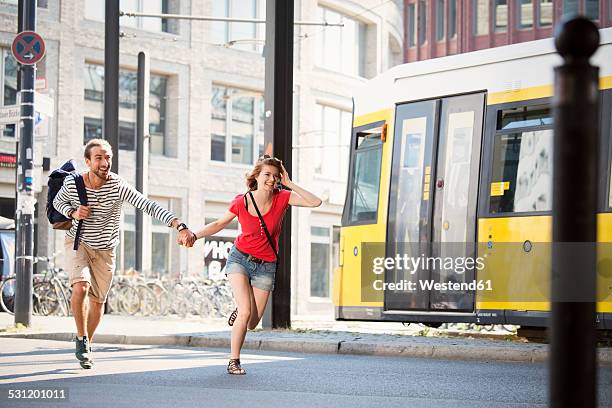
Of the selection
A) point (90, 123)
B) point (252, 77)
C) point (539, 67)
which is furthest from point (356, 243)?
point (252, 77)

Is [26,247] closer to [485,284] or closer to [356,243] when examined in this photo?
[356,243]

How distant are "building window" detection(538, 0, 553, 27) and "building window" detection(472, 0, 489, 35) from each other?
8.12 ft

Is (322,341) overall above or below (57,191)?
below

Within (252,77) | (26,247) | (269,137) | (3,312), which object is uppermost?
(252,77)

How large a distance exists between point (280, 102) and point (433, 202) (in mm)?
2654

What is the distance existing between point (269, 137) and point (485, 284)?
12.3ft

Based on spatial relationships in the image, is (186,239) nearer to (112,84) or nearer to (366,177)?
(366,177)

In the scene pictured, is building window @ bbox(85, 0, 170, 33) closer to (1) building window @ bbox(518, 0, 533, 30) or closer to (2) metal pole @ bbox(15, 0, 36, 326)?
(1) building window @ bbox(518, 0, 533, 30)

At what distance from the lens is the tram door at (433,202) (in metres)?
14.9

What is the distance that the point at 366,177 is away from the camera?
16.6 meters

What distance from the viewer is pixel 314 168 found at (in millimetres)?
41969

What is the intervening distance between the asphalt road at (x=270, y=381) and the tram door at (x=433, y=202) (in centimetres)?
243

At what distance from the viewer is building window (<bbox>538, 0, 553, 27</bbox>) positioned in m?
49.3

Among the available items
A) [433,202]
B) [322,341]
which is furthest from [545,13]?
[322,341]
